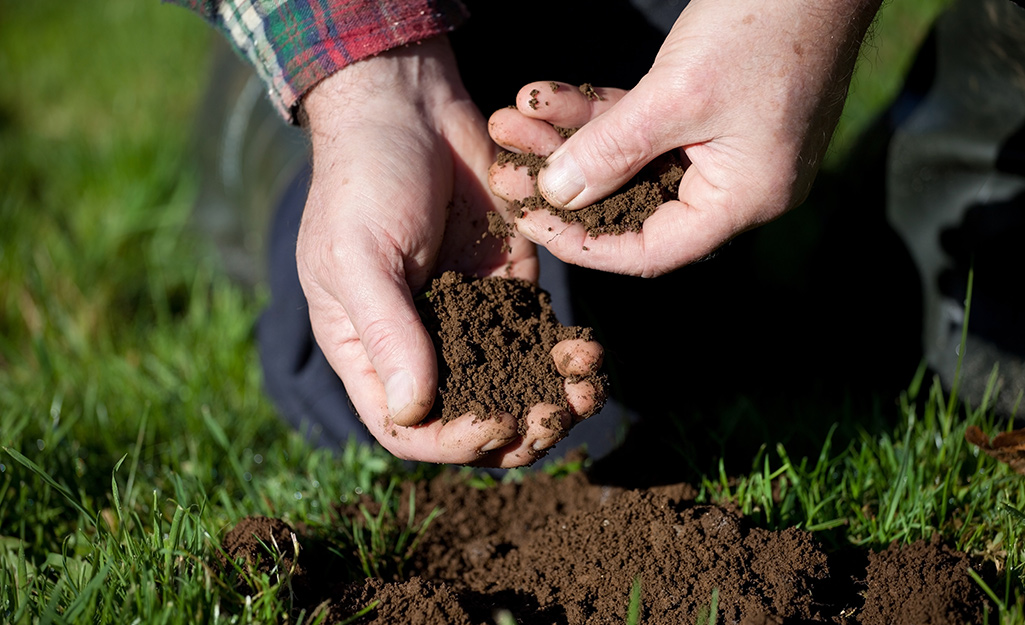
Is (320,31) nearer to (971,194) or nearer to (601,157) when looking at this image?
(601,157)

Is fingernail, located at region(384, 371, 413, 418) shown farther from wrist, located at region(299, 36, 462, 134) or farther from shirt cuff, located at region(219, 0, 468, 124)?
shirt cuff, located at region(219, 0, 468, 124)

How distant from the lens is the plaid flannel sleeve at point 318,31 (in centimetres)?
180

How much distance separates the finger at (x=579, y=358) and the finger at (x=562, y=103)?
0.52 m

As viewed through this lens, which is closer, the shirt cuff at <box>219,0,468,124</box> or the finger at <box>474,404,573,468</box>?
the finger at <box>474,404,573,468</box>

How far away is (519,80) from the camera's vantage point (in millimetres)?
2379

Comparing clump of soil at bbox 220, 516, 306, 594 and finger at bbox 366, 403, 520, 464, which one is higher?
finger at bbox 366, 403, 520, 464

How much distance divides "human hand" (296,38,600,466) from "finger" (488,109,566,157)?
0.19 m

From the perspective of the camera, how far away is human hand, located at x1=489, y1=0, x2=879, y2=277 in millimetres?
1492

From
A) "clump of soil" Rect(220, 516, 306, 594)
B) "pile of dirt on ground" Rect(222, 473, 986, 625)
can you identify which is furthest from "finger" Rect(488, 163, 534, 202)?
"clump of soil" Rect(220, 516, 306, 594)

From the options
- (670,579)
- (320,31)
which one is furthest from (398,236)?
(670,579)

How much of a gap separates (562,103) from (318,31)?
63 centimetres

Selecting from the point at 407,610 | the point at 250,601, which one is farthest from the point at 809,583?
the point at 250,601

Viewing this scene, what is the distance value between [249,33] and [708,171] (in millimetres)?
1219

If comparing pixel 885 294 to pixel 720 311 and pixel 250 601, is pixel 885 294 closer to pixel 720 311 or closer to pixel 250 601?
pixel 720 311
